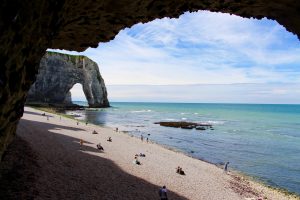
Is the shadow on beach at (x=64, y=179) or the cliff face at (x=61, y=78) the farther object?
the cliff face at (x=61, y=78)

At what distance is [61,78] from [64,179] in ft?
333

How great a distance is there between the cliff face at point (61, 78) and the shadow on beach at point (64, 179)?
3479 inches

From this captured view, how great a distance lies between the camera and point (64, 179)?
61.1 ft

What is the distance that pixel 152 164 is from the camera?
102 feet

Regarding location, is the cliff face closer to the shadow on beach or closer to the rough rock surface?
the shadow on beach

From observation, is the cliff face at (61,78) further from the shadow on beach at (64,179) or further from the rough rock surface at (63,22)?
the rough rock surface at (63,22)

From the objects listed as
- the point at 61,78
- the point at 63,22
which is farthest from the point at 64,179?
the point at 61,78

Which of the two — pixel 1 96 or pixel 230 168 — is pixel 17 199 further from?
pixel 230 168

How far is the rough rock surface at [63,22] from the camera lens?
4324 mm

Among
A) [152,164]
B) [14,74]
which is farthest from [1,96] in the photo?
[152,164]

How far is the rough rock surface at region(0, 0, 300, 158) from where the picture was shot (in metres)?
4.32

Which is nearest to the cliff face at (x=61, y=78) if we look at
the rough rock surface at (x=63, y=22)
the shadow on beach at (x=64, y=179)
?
the shadow on beach at (x=64, y=179)

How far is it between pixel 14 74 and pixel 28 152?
1754 cm

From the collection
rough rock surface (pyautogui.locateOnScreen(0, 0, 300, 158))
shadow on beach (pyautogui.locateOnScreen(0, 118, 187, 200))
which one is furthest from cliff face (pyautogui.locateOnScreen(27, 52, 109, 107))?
rough rock surface (pyautogui.locateOnScreen(0, 0, 300, 158))
